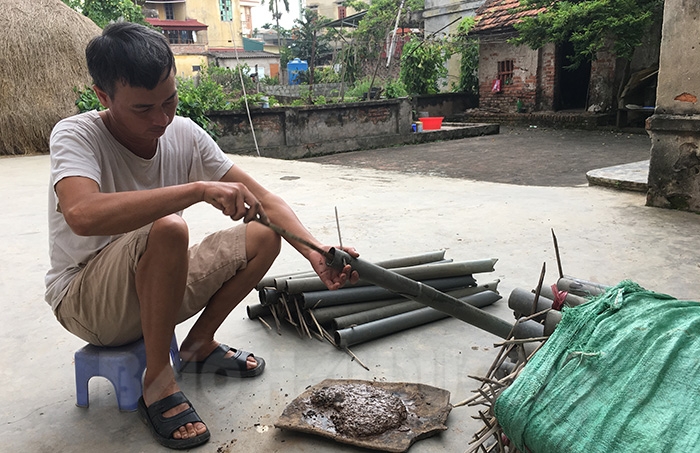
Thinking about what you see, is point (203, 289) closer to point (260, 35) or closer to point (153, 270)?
point (153, 270)

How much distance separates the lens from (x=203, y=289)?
195 cm

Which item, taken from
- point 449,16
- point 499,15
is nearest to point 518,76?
point 499,15

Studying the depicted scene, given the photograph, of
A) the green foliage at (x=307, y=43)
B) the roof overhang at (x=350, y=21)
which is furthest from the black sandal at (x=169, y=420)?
the green foliage at (x=307, y=43)

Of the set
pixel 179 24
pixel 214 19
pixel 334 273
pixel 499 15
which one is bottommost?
pixel 334 273

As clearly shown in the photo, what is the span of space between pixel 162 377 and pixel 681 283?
2.56 m

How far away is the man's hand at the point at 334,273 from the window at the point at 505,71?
49.7 ft

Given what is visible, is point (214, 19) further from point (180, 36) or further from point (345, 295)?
point (345, 295)

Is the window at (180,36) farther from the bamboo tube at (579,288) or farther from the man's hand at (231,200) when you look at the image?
the bamboo tube at (579,288)

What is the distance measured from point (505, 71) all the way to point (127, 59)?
1563 cm

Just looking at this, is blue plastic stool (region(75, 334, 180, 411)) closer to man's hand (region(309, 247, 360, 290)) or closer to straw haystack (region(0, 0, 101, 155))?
man's hand (region(309, 247, 360, 290))

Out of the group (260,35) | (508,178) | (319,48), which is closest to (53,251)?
(508,178)

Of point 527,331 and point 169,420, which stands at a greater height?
point 527,331

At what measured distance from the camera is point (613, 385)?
3.82 ft

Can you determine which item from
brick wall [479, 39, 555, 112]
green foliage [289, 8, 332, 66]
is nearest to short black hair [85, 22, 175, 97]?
brick wall [479, 39, 555, 112]
